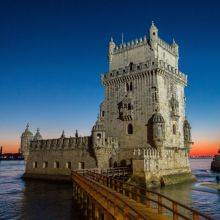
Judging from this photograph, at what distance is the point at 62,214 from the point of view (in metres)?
25.2

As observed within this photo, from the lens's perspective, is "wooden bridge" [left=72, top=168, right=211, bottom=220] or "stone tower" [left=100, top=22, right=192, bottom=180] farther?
"stone tower" [left=100, top=22, right=192, bottom=180]

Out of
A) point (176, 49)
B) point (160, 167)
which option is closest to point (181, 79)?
point (176, 49)

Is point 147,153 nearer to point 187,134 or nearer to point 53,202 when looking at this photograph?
point 187,134

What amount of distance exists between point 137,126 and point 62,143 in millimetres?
13890

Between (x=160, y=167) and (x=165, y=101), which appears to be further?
(x=165, y=101)

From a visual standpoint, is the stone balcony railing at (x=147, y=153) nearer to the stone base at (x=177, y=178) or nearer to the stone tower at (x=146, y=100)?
the stone tower at (x=146, y=100)

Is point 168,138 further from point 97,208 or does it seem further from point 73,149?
point 97,208

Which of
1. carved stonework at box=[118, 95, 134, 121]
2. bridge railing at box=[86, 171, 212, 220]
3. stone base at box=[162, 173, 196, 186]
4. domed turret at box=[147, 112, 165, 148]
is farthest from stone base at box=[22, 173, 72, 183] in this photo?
bridge railing at box=[86, 171, 212, 220]

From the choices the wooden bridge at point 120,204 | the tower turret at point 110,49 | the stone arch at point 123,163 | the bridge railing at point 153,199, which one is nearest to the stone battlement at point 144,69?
the tower turret at point 110,49

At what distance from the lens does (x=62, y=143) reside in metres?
50.4

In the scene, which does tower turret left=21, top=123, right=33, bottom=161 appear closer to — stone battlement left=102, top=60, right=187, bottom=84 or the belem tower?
the belem tower

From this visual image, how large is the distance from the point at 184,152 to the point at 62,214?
31.5 m

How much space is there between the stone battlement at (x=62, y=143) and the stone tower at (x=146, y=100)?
178 inches

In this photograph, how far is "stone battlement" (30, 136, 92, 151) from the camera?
4717 centimetres
